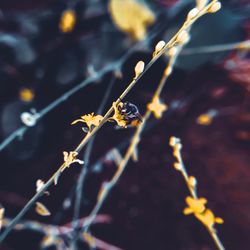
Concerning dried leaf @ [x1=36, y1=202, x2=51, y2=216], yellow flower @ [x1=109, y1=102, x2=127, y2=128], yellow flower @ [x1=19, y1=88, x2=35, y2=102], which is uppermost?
yellow flower @ [x1=19, y1=88, x2=35, y2=102]

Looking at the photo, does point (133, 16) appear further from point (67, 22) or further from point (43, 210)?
point (43, 210)

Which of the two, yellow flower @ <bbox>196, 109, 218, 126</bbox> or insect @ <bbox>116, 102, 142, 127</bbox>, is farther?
yellow flower @ <bbox>196, 109, 218, 126</bbox>

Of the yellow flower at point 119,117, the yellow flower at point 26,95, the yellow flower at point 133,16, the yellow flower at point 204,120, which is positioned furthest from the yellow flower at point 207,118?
the yellow flower at point 119,117

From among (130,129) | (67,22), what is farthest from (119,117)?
(67,22)

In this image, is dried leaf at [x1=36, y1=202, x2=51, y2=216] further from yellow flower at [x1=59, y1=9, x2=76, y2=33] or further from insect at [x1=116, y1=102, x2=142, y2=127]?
yellow flower at [x1=59, y1=9, x2=76, y2=33]

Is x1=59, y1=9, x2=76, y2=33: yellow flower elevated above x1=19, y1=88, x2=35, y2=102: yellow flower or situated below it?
above

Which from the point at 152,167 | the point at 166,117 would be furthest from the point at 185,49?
the point at 152,167

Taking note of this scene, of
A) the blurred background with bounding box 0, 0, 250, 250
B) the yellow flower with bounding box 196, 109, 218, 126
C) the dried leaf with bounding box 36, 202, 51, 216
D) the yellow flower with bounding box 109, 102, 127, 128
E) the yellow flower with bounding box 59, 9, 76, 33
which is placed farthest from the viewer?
the yellow flower with bounding box 59, 9, 76, 33

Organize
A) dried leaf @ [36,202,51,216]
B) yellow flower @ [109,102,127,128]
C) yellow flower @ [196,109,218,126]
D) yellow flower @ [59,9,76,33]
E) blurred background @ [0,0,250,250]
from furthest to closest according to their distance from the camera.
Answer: yellow flower @ [59,9,76,33] → yellow flower @ [196,109,218,126] → blurred background @ [0,0,250,250] → dried leaf @ [36,202,51,216] → yellow flower @ [109,102,127,128]

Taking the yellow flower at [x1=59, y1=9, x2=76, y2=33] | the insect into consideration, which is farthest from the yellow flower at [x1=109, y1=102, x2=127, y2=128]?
the yellow flower at [x1=59, y1=9, x2=76, y2=33]
